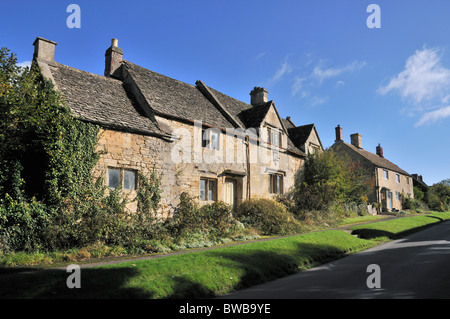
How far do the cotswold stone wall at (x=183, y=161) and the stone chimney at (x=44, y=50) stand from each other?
574 cm

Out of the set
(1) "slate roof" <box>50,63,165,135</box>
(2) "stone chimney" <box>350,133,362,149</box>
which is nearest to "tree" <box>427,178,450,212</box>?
(2) "stone chimney" <box>350,133,362,149</box>

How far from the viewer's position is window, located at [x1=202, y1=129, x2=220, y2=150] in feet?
56.6

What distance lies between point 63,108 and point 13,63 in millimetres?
2063

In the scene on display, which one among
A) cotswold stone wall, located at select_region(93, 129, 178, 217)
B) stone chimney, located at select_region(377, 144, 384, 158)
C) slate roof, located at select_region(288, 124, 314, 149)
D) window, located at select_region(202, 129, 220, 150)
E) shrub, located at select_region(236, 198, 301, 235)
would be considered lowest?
→ shrub, located at select_region(236, 198, 301, 235)

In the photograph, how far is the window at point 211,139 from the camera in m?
17.2

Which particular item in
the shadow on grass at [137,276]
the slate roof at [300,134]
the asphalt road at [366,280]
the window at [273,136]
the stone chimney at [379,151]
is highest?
the stone chimney at [379,151]

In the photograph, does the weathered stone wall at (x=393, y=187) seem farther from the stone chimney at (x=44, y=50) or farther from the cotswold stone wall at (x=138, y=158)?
the stone chimney at (x=44, y=50)

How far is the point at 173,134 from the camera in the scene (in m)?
15.5

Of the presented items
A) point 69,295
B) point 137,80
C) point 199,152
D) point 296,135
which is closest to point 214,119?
point 199,152

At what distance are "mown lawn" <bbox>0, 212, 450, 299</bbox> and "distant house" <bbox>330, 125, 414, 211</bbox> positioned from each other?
1054 inches

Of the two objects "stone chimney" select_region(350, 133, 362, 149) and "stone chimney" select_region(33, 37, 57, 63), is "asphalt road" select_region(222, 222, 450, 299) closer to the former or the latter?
"stone chimney" select_region(33, 37, 57, 63)

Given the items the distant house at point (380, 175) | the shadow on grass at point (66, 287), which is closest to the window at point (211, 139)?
the shadow on grass at point (66, 287)

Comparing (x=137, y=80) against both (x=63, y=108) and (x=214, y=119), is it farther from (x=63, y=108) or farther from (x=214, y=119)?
(x=63, y=108)

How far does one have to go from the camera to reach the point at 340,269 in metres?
8.70
